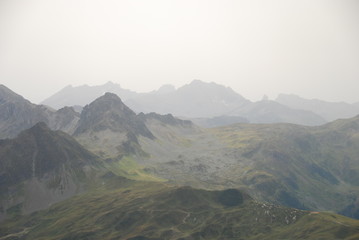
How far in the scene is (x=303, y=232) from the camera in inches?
7475

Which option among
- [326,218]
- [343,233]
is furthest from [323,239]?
[326,218]

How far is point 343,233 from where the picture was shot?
17725 cm

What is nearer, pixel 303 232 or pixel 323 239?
pixel 323 239

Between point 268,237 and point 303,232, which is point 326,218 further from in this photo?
point 268,237

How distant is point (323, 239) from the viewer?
172 meters

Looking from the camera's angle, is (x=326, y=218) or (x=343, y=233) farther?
(x=326, y=218)

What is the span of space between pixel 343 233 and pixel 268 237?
38.7m

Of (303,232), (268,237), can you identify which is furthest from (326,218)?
(268,237)

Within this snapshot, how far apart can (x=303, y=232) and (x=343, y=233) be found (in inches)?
811

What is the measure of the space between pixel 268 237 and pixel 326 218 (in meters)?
35.7

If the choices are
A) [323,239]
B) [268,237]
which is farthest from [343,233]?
[268,237]

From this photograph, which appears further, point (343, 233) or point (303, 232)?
point (303, 232)

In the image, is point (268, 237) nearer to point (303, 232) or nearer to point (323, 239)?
point (303, 232)
